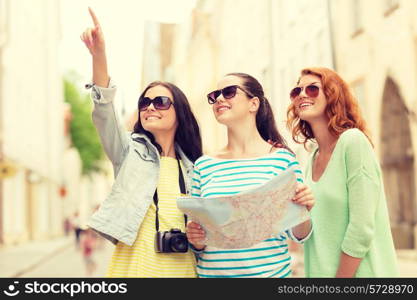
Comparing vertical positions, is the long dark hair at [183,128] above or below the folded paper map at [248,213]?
above

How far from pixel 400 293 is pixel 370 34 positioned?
6.08m

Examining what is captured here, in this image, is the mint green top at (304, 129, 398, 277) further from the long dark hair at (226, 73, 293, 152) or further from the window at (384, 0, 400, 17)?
the window at (384, 0, 400, 17)

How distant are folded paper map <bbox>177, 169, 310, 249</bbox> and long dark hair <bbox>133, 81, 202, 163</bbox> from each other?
0.50 metres

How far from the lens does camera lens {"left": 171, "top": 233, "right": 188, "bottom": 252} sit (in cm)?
181

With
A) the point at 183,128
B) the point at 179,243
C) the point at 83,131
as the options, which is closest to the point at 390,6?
the point at 183,128

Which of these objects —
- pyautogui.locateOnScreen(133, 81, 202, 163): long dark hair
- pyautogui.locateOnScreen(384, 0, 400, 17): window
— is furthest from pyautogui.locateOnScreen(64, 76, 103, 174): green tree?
pyautogui.locateOnScreen(133, 81, 202, 163): long dark hair

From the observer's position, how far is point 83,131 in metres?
32.7

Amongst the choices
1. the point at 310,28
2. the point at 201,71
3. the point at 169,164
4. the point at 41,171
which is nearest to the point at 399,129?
the point at 310,28

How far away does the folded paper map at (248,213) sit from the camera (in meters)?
1.55

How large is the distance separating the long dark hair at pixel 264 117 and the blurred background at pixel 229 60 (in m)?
0.55

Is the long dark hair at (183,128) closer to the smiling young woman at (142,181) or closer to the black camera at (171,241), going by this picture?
the smiling young woman at (142,181)

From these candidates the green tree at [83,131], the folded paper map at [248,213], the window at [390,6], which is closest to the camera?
the folded paper map at [248,213]

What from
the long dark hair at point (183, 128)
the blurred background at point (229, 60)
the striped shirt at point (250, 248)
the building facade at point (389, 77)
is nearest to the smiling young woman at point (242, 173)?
the striped shirt at point (250, 248)

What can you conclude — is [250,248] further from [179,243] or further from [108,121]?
[108,121]
